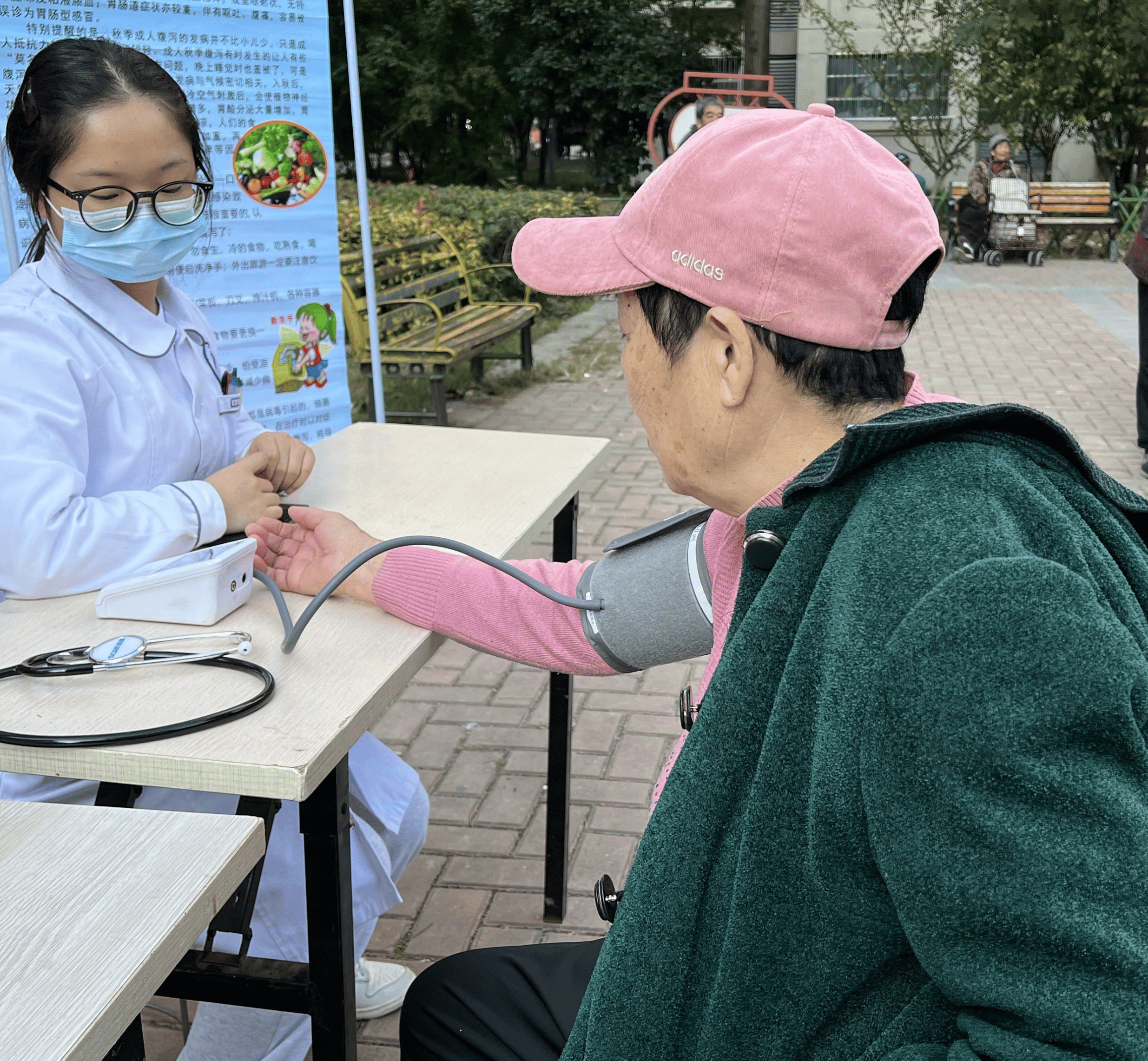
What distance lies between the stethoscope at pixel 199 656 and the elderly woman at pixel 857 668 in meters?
0.40

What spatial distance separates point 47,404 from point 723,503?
3.29 feet

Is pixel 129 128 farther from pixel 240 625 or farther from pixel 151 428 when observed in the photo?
pixel 240 625

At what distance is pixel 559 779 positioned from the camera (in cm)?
269

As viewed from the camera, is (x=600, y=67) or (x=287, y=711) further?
(x=600, y=67)

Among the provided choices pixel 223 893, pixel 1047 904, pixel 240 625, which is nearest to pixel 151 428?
pixel 240 625

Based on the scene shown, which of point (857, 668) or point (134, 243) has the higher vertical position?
point (134, 243)

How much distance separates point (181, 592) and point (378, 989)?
3.93 feet

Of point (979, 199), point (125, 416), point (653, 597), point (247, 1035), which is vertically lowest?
point (247, 1035)

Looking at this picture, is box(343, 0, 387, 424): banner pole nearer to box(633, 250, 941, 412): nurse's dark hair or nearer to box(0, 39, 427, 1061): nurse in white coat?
box(0, 39, 427, 1061): nurse in white coat

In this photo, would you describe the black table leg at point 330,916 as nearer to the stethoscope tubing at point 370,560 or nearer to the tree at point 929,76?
the stethoscope tubing at point 370,560

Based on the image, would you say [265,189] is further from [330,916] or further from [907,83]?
[907,83]

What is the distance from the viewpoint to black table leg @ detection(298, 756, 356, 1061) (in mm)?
1402

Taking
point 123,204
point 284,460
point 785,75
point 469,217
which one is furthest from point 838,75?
point 123,204

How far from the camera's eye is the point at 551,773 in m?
2.70
